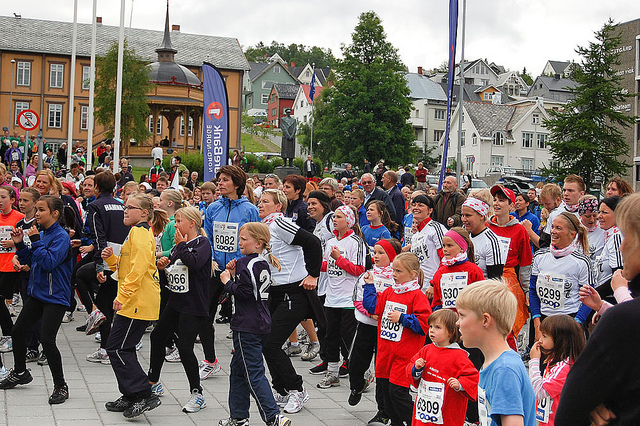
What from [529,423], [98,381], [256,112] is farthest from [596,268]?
[256,112]

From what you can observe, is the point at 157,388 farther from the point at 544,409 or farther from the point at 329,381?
the point at 544,409

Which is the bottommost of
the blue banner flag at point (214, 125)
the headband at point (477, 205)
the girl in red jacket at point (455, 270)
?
the girl in red jacket at point (455, 270)

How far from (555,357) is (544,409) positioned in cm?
38

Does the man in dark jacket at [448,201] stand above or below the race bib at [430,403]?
above

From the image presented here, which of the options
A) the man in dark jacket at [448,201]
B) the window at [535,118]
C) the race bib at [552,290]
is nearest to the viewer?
the race bib at [552,290]

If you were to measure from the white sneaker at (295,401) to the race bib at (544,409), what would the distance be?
2824 mm

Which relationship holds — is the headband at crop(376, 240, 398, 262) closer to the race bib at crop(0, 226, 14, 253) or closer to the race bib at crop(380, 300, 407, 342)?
the race bib at crop(380, 300, 407, 342)

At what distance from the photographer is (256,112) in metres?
124

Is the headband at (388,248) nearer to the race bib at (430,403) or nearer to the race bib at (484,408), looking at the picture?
the race bib at (430,403)

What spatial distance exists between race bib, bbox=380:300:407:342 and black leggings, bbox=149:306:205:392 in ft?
5.98

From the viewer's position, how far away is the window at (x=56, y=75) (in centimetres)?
6556

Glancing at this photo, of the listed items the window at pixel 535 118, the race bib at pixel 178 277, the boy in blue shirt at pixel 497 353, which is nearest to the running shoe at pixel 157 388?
the race bib at pixel 178 277

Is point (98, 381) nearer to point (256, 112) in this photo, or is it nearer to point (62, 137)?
point (62, 137)

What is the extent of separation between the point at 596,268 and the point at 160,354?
4.54 metres
